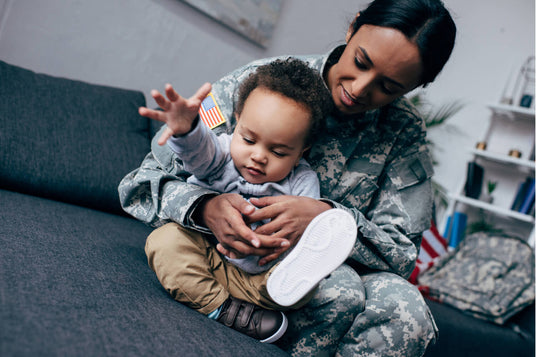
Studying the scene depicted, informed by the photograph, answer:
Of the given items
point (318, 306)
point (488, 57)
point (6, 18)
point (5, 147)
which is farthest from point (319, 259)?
point (488, 57)

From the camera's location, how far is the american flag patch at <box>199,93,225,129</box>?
1076 millimetres

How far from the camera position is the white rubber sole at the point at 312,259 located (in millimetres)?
779

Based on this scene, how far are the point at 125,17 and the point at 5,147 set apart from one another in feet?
2.71

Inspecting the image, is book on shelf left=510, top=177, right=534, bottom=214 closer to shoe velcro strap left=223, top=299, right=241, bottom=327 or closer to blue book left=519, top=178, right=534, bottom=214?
blue book left=519, top=178, right=534, bottom=214

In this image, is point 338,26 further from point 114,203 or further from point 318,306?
point 318,306

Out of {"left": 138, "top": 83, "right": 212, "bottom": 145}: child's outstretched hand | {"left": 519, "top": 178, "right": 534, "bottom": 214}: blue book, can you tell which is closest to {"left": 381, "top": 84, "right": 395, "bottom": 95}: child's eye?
{"left": 138, "top": 83, "right": 212, "bottom": 145}: child's outstretched hand

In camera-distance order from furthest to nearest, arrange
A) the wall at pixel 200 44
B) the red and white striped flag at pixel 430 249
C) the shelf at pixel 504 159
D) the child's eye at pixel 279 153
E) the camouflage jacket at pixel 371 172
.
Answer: the shelf at pixel 504 159 < the red and white striped flag at pixel 430 249 < the wall at pixel 200 44 < the camouflage jacket at pixel 371 172 < the child's eye at pixel 279 153

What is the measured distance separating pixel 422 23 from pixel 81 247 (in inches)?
37.4

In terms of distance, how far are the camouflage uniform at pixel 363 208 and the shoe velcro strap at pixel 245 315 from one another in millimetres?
111

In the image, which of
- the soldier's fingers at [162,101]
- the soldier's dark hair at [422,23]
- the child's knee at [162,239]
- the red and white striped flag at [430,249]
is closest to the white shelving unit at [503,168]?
the red and white striped flag at [430,249]

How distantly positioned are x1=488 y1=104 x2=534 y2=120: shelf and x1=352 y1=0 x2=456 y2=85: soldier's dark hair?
7.11 ft

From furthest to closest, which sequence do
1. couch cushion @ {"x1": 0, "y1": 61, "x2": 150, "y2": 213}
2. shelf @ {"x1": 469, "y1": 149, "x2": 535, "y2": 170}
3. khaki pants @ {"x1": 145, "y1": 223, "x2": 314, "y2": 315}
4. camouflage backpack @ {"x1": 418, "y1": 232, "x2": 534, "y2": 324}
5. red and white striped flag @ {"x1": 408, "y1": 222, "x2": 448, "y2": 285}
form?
shelf @ {"x1": 469, "y1": 149, "x2": 535, "y2": 170} < red and white striped flag @ {"x1": 408, "y1": 222, "x2": 448, "y2": 285} < camouflage backpack @ {"x1": 418, "y1": 232, "x2": 534, "y2": 324} < couch cushion @ {"x1": 0, "y1": 61, "x2": 150, "y2": 213} < khaki pants @ {"x1": 145, "y1": 223, "x2": 314, "y2": 315}

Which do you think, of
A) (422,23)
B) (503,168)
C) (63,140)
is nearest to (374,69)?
(422,23)

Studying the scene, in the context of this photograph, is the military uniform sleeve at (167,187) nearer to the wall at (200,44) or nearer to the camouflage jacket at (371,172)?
the camouflage jacket at (371,172)
